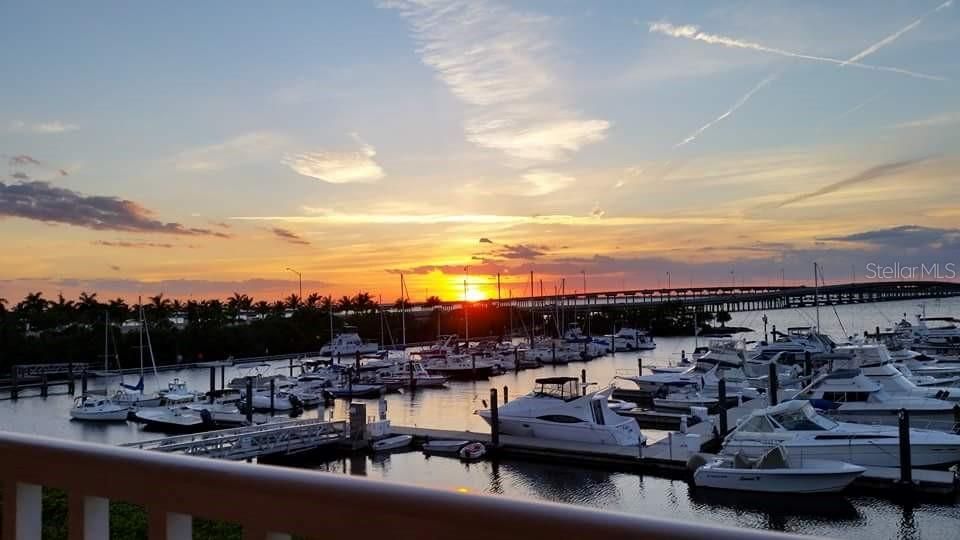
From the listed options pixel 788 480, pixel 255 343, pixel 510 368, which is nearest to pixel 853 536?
pixel 788 480

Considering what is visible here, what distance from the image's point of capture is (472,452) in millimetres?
27672

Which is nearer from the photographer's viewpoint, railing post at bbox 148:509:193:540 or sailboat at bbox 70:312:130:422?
railing post at bbox 148:509:193:540

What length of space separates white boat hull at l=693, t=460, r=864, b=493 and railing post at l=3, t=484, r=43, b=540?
21619 mm

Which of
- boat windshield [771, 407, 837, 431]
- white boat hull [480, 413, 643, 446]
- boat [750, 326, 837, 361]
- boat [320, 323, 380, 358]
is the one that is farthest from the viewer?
boat [320, 323, 380, 358]

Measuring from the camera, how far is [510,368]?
207ft

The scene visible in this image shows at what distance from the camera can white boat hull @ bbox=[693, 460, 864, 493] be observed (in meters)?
20.8

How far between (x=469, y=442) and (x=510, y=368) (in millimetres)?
34876

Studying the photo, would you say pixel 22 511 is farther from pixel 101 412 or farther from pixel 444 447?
pixel 101 412

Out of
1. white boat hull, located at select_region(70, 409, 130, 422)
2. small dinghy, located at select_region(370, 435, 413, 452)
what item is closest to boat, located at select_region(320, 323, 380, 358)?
white boat hull, located at select_region(70, 409, 130, 422)

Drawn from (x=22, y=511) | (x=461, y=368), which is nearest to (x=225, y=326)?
(x=461, y=368)

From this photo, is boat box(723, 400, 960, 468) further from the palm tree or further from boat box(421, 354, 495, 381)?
the palm tree

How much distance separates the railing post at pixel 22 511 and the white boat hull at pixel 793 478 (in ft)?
70.9

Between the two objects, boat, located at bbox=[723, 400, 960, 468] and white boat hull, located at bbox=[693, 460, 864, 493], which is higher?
boat, located at bbox=[723, 400, 960, 468]

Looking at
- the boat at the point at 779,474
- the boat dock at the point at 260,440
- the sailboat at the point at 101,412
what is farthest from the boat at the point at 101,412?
the boat at the point at 779,474
